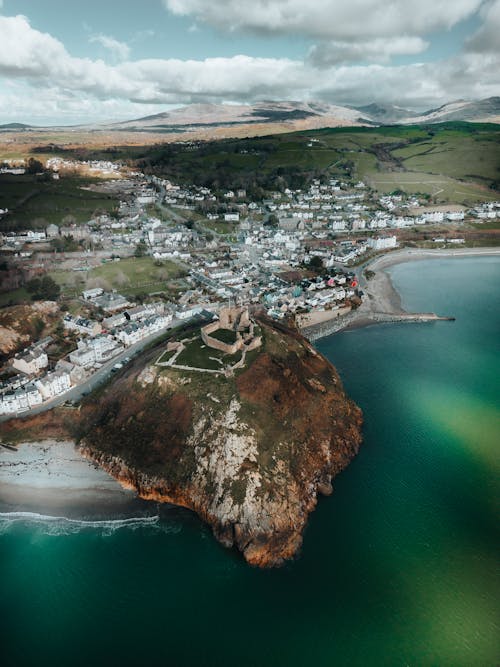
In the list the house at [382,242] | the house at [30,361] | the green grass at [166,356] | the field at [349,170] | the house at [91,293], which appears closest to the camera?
the green grass at [166,356]

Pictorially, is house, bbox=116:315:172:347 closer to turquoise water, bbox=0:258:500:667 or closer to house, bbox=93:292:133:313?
house, bbox=93:292:133:313

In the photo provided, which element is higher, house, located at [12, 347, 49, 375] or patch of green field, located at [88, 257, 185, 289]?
Result: house, located at [12, 347, 49, 375]

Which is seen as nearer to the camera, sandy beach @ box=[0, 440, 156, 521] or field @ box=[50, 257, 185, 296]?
sandy beach @ box=[0, 440, 156, 521]

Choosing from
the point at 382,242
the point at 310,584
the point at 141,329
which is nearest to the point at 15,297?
the point at 141,329

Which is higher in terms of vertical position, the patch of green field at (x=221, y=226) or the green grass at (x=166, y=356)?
the green grass at (x=166, y=356)

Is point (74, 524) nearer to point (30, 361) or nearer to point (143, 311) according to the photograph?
point (30, 361)

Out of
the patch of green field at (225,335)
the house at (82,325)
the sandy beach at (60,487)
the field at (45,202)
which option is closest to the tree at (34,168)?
the field at (45,202)

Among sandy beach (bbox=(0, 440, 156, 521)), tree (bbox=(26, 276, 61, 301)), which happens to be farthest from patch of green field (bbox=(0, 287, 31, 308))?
sandy beach (bbox=(0, 440, 156, 521))

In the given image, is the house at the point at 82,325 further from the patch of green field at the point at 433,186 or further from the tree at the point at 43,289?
the patch of green field at the point at 433,186
